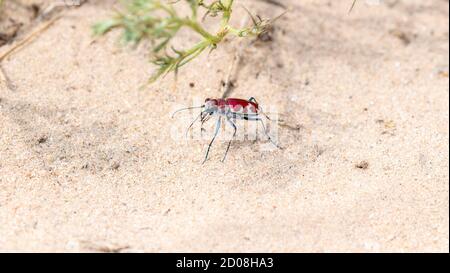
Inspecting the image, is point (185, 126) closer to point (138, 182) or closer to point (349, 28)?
point (138, 182)

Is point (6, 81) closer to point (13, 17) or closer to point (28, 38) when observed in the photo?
point (28, 38)

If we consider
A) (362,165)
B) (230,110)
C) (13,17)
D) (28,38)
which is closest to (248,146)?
(230,110)

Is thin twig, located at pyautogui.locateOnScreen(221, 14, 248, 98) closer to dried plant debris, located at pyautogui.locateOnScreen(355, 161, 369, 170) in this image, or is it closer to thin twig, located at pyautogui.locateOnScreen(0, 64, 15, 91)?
dried plant debris, located at pyautogui.locateOnScreen(355, 161, 369, 170)

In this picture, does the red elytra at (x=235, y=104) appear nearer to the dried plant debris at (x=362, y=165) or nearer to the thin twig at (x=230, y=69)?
the thin twig at (x=230, y=69)

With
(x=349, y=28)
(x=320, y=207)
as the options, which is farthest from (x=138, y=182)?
(x=349, y=28)

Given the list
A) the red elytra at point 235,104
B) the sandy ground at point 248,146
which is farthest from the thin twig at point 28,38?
the red elytra at point 235,104

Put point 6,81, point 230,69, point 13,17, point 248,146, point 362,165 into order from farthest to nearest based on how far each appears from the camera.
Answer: point 13,17 → point 230,69 → point 6,81 → point 248,146 → point 362,165

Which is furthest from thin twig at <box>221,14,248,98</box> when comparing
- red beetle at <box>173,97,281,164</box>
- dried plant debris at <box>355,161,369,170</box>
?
dried plant debris at <box>355,161,369,170</box>

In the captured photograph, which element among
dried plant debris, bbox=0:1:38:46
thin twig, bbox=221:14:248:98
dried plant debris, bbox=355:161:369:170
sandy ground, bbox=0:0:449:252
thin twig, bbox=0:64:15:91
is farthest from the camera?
Answer: dried plant debris, bbox=0:1:38:46
